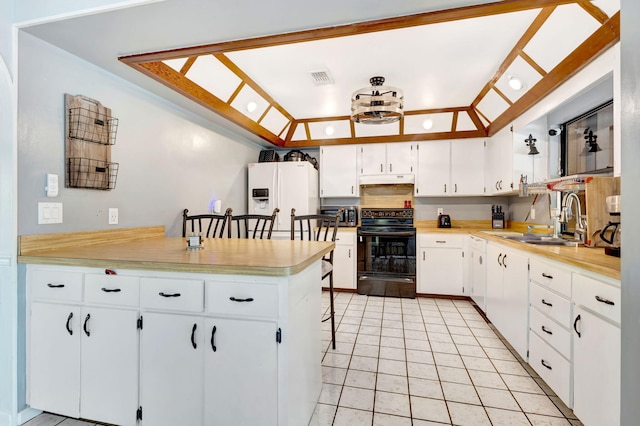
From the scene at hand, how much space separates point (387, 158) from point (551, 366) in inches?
124

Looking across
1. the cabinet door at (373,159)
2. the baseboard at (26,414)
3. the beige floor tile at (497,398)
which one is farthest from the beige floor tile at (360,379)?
the cabinet door at (373,159)

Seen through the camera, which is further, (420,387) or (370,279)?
(370,279)

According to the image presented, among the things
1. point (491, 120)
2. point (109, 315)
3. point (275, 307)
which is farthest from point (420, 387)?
point (491, 120)

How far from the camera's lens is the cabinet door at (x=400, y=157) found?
4.38m

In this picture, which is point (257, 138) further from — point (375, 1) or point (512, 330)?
point (512, 330)

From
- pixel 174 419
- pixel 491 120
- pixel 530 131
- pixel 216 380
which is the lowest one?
pixel 174 419

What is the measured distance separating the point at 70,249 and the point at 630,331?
2533 millimetres

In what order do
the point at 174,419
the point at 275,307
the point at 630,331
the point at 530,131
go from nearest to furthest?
the point at 630,331
the point at 275,307
the point at 174,419
the point at 530,131

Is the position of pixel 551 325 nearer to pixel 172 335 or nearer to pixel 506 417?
pixel 506 417

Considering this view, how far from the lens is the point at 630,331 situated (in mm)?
738

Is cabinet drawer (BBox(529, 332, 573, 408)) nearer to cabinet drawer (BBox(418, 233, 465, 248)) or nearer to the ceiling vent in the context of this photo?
cabinet drawer (BBox(418, 233, 465, 248))

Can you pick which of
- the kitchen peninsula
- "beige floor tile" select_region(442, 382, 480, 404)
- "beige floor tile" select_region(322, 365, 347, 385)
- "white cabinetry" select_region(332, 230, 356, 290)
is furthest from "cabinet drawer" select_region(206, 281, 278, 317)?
"white cabinetry" select_region(332, 230, 356, 290)

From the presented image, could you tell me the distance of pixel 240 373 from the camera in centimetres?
137

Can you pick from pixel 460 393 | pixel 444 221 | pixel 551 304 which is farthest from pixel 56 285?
pixel 444 221
